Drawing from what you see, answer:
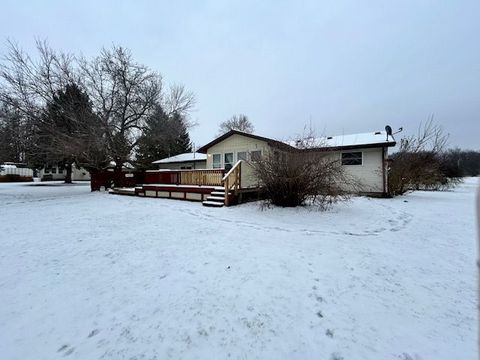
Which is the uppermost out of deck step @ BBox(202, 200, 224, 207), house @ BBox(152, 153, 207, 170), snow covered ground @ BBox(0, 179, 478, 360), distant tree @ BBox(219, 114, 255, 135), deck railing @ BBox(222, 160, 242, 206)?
distant tree @ BBox(219, 114, 255, 135)

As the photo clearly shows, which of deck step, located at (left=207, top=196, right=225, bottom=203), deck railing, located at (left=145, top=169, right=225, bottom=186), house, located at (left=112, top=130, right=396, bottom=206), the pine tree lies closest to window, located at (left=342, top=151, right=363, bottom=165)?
house, located at (left=112, top=130, right=396, bottom=206)

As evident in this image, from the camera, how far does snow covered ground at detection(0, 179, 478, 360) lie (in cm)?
221

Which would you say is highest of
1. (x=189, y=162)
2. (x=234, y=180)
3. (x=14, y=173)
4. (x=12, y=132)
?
(x=12, y=132)

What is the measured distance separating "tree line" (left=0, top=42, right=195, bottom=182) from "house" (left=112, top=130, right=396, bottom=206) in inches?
163

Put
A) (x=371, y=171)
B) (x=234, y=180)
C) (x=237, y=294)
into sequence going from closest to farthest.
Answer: (x=237, y=294)
(x=234, y=180)
(x=371, y=171)

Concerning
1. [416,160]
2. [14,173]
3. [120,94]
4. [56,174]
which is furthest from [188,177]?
[56,174]

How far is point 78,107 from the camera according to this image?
50.8ft

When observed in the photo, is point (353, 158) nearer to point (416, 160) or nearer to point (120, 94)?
point (416, 160)

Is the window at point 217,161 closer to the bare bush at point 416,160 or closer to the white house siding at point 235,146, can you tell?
the white house siding at point 235,146

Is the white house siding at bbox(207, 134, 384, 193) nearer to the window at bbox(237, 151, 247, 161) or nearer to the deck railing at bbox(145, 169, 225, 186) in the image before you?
the window at bbox(237, 151, 247, 161)

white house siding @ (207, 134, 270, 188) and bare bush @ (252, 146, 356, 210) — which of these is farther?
white house siding @ (207, 134, 270, 188)

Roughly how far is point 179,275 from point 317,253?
257 cm

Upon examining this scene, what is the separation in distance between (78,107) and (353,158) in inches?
718

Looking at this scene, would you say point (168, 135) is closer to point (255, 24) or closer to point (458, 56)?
point (255, 24)
